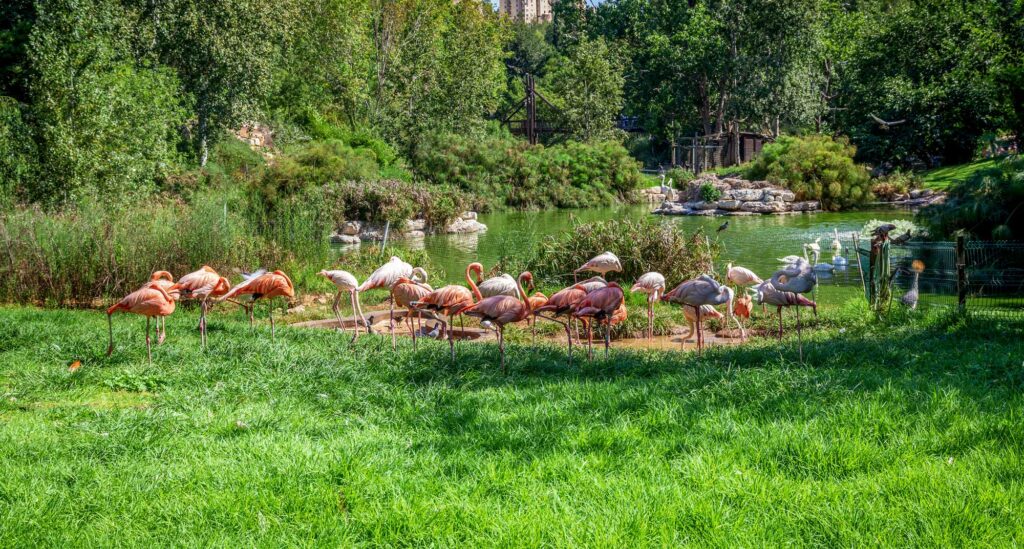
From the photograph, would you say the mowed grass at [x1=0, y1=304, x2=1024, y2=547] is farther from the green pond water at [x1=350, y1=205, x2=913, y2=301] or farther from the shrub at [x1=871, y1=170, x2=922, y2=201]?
the shrub at [x1=871, y1=170, x2=922, y2=201]

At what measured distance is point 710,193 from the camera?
31000 mm

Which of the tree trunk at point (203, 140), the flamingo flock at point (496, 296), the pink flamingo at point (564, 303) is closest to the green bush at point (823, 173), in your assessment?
the tree trunk at point (203, 140)

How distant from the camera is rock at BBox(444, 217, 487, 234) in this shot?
22422 millimetres

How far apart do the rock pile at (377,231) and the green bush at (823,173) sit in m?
14.2

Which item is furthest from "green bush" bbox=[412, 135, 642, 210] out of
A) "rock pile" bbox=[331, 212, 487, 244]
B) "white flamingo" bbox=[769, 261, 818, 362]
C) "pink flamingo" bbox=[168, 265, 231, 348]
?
"white flamingo" bbox=[769, 261, 818, 362]

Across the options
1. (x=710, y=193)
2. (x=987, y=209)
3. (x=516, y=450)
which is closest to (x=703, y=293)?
(x=516, y=450)

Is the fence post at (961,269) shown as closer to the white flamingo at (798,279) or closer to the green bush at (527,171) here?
the white flamingo at (798,279)

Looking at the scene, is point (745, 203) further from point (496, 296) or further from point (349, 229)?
point (496, 296)

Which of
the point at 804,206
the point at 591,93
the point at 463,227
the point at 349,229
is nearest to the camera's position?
the point at 349,229

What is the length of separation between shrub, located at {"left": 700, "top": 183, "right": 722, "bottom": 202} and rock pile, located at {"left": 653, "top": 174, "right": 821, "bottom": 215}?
0.10 m

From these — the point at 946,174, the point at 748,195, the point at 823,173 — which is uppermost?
the point at 823,173

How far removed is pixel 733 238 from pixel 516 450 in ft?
56.1

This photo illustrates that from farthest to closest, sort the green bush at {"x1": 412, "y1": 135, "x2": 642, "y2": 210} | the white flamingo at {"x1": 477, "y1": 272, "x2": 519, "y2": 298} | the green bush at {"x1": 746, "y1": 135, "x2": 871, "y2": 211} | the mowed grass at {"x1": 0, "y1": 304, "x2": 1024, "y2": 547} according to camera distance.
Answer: the green bush at {"x1": 412, "y1": 135, "x2": 642, "y2": 210}
the green bush at {"x1": 746, "y1": 135, "x2": 871, "y2": 211}
the white flamingo at {"x1": 477, "y1": 272, "x2": 519, "y2": 298}
the mowed grass at {"x1": 0, "y1": 304, "x2": 1024, "y2": 547}

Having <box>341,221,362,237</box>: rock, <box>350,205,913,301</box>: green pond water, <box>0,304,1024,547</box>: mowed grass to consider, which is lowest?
<box>0,304,1024,547</box>: mowed grass
